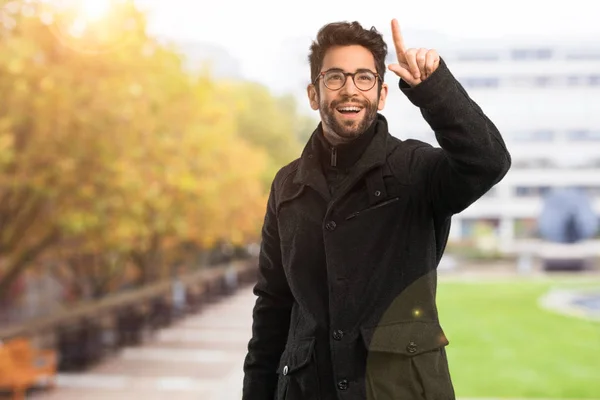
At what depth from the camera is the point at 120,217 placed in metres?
9.51

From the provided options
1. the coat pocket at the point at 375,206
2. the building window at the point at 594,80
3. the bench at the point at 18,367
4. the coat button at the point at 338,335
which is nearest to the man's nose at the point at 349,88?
the coat pocket at the point at 375,206

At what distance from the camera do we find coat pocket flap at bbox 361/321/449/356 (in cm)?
149

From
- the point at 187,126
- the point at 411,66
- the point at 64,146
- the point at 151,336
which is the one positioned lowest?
the point at 411,66

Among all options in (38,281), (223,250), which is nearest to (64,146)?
(38,281)

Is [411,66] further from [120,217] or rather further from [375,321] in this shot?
[120,217]

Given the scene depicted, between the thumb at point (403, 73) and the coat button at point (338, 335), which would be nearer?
the thumb at point (403, 73)

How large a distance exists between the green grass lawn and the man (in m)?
8.08

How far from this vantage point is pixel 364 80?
5.13 ft

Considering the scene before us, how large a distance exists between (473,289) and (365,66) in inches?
882

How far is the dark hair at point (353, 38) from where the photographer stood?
5.12 ft

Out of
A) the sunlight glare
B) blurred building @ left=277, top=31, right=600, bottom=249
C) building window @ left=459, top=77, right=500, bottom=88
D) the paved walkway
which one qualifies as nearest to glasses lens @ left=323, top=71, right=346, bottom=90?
the sunlight glare

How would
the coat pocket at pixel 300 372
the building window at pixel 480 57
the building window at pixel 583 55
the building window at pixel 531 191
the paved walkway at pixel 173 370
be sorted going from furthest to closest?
1. the building window at pixel 531 191
2. the building window at pixel 583 55
3. the building window at pixel 480 57
4. the paved walkway at pixel 173 370
5. the coat pocket at pixel 300 372

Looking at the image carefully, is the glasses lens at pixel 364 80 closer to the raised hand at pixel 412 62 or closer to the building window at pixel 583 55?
the raised hand at pixel 412 62

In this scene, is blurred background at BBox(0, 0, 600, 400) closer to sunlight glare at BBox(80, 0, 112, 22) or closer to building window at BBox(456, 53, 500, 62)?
sunlight glare at BBox(80, 0, 112, 22)
